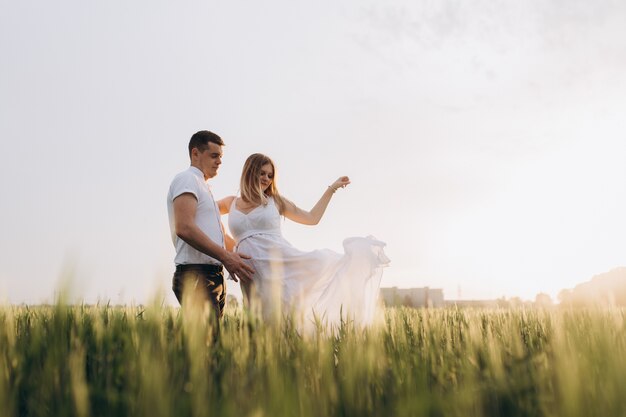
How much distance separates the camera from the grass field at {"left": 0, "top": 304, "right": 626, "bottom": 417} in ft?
5.74

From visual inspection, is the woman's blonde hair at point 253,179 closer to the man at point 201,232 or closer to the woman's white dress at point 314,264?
the woman's white dress at point 314,264

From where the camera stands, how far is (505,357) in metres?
2.51

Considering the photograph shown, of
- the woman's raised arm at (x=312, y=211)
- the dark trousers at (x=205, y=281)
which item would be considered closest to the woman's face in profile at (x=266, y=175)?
the woman's raised arm at (x=312, y=211)

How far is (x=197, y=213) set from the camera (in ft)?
16.9

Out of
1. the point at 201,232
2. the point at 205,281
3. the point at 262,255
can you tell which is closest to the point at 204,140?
the point at 201,232

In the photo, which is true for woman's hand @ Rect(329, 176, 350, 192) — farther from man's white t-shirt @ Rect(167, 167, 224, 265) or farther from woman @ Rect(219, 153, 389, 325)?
man's white t-shirt @ Rect(167, 167, 224, 265)

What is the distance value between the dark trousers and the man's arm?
0.77 ft

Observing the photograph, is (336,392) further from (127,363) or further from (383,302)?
(383,302)

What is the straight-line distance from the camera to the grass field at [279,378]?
1.75m

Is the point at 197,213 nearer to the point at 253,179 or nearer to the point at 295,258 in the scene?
the point at 253,179

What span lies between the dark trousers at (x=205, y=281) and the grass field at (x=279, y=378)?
2.24 meters

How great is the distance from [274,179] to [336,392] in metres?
4.06

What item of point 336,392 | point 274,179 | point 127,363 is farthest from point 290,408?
point 274,179

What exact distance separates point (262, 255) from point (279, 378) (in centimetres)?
360
